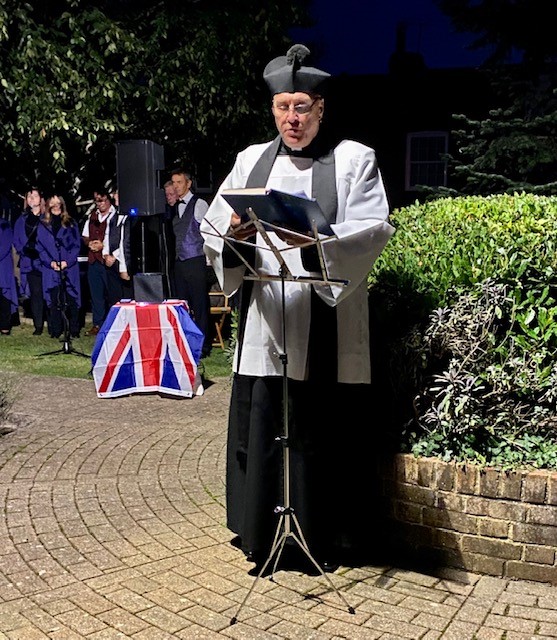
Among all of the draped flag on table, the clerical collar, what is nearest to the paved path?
the draped flag on table

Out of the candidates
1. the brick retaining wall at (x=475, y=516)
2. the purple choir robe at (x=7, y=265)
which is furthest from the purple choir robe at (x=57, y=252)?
the brick retaining wall at (x=475, y=516)

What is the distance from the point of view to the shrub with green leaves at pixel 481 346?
3.72 metres

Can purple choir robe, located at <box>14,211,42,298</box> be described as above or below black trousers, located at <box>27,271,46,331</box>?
above

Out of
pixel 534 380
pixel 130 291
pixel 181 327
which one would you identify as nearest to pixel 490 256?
pixel 534 380

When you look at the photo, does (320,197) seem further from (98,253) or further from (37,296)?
(37,296)

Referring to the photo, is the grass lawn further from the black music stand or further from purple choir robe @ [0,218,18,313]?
the black music stand

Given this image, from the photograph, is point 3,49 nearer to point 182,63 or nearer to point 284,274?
point 182,63

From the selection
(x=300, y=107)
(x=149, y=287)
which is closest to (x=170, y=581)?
(x=300, y=107)

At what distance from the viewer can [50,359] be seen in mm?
9531

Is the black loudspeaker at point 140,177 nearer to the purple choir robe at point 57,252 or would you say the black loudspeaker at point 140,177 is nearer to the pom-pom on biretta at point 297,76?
the purple choir robe at point 57,252

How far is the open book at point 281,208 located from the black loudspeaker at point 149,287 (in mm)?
4364

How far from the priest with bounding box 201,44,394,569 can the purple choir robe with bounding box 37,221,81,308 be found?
784 centimetres

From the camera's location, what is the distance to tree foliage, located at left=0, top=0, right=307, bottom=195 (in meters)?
11.0

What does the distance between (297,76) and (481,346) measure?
158 centimetres
